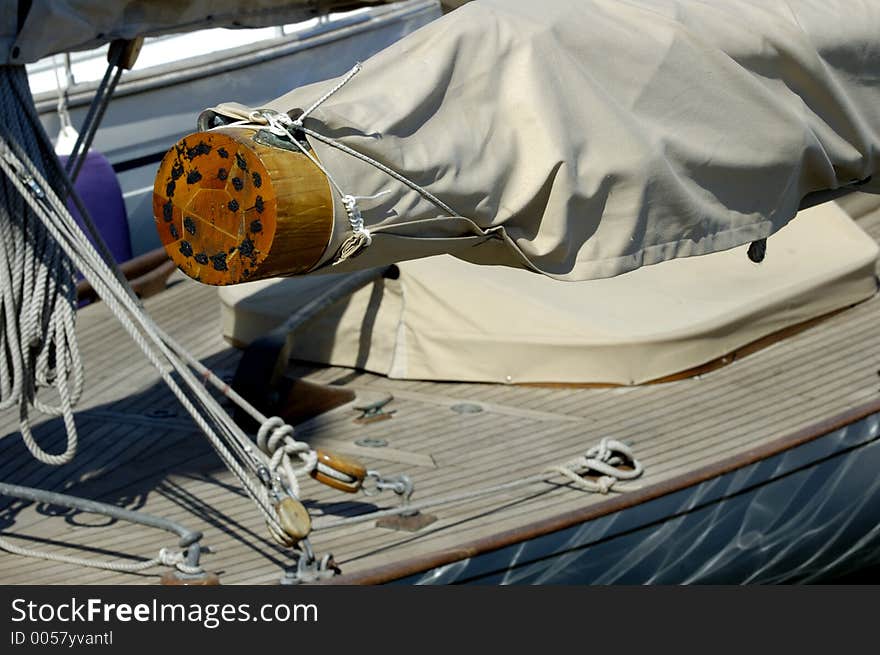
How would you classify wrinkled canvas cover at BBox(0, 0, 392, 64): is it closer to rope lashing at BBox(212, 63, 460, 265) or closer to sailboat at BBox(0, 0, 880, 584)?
sailboat at BBox(0, 0, 880, 584)

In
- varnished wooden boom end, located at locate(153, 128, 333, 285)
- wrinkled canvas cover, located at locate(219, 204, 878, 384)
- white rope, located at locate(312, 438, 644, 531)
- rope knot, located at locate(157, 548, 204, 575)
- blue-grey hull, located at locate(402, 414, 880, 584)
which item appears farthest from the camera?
wrinkled canvas cover, located at locate(219, 204, 878, 384)

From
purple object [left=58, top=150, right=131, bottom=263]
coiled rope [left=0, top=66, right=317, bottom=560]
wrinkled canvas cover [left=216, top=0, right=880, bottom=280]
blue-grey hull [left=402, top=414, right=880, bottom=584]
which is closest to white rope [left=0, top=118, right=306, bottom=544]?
coiled rope [left=0, top=66, right=317, bottom=560]

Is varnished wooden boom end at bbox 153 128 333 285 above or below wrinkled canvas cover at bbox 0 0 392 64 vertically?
below

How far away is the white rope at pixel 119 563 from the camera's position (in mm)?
3256

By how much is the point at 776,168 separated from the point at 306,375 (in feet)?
6.92

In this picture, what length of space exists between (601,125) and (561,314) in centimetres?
158

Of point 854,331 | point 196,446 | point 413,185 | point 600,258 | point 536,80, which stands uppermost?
point 536,80

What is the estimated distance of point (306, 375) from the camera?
4828 millimetres

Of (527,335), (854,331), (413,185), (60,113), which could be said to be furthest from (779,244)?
(60,113)

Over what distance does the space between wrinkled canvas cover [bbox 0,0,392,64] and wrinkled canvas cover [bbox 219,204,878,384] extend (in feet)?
3.73

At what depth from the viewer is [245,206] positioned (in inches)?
100

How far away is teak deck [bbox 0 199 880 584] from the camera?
11.6ft

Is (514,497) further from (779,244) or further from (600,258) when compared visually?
(779,244)

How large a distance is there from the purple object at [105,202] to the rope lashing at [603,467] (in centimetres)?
455
